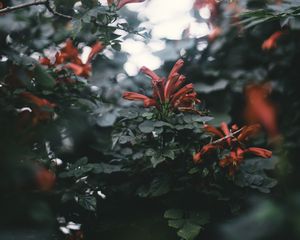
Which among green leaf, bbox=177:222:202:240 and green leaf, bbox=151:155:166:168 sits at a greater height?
green leaf, bbox=151:155:166:168

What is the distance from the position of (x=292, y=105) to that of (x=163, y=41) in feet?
3.49

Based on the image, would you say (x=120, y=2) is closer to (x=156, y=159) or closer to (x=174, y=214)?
(x=156, y=159)

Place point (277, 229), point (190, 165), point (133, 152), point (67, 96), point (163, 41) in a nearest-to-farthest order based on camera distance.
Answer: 1. point (277, 229)
2. point (67, 96)
3. point (190, 165)
4. point (133, 152)
5. point (163, 41)

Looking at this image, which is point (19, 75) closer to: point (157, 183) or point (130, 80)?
point (157, 183)

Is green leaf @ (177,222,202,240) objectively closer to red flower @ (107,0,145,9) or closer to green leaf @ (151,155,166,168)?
green leaf @ (151,155,166,168)

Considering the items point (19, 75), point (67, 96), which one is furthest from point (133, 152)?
point (19, 75)

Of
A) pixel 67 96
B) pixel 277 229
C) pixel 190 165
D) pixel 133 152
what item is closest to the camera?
pixel 277 229

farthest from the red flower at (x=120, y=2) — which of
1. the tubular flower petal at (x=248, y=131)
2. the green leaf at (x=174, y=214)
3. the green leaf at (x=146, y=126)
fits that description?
the green leaf at (x=174, y=214)

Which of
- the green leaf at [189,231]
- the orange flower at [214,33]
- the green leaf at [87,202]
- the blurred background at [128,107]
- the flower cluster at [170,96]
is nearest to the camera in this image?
the blurred background at [128,107]

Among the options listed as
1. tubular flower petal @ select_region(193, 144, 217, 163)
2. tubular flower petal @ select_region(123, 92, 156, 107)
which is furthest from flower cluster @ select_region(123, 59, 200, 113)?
tubular flower petal @ select_region(193, 144, 217, 163)

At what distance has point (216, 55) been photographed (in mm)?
3203

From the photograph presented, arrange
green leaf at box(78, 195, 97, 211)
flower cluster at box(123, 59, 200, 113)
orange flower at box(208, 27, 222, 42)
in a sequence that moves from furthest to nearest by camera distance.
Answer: orange flower at box(208, 27, 222, 42) < flower cluster at box(123, 59, 200, 113) < green leaf at box(78, 195, 97, 211)

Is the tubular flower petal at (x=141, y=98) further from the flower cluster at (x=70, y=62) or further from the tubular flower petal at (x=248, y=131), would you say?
the tubular flower petal at (x=248, y=131)

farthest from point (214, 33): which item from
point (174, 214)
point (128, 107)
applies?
point (174, 214)
